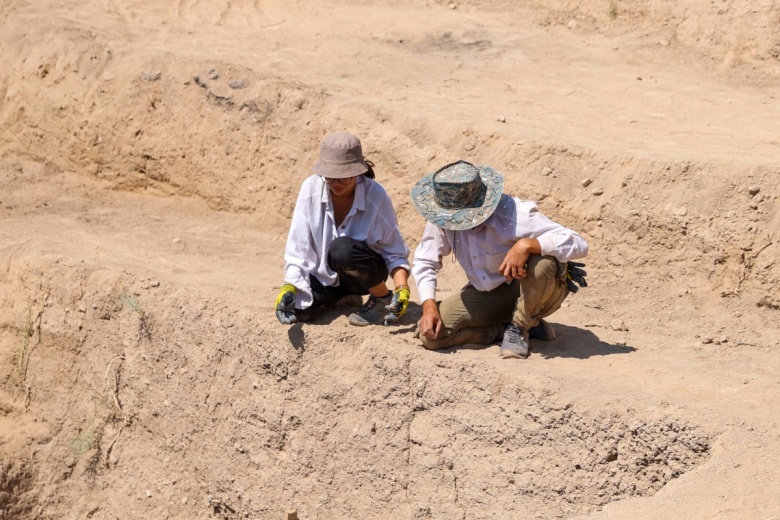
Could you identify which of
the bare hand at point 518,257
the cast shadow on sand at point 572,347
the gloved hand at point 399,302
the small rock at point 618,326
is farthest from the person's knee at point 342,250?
the small rock at point 618,326

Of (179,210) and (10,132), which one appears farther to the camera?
(10,132)

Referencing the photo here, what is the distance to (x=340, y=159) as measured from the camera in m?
4.14

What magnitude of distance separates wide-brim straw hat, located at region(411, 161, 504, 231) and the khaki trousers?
28 cm

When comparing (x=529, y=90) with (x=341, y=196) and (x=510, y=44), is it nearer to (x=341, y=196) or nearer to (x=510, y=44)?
(x=510, y=44)

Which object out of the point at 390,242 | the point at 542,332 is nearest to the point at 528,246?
the point at 542,332

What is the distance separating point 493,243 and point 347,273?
27.8 inches

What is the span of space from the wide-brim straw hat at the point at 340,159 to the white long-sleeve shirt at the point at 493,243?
40 centimetres

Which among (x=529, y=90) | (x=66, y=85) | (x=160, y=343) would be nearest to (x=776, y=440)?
(x=160, y=343)

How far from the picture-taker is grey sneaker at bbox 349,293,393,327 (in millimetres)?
4453

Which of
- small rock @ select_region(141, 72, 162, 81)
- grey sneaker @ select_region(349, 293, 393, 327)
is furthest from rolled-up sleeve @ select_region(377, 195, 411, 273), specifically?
small rock @ select_region(141, 72, 162, 81)

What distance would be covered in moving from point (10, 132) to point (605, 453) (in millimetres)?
5497

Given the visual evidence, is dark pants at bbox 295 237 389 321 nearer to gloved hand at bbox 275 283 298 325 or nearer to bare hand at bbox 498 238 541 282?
gloved hand at bbox 275 283 298 325

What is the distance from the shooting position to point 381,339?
171 inches

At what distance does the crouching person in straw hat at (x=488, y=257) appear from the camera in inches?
153
